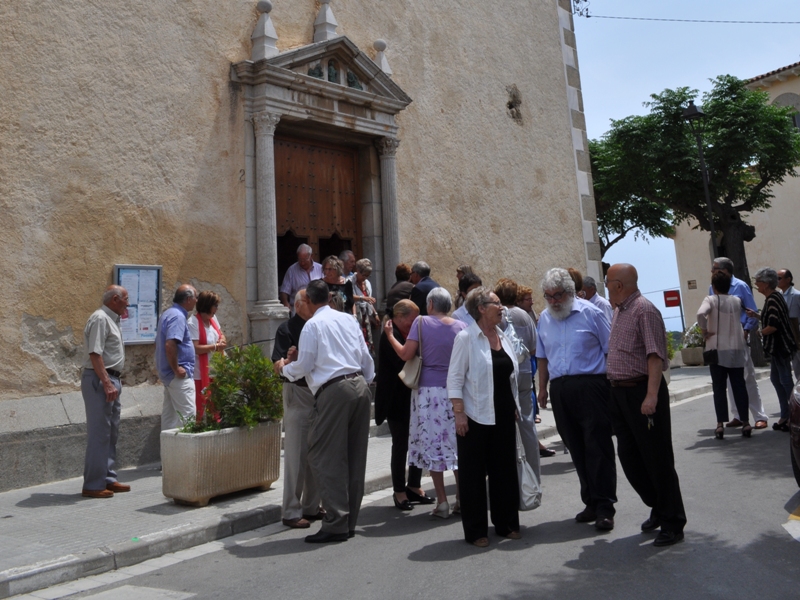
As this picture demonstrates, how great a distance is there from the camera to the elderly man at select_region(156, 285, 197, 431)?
7.25 metres

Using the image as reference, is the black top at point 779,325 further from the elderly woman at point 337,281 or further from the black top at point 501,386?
the black top at point 501,386

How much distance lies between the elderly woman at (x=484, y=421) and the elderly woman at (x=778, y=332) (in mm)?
4753

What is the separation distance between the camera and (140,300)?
834 centimetres

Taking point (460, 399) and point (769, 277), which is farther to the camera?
point (769, 277)

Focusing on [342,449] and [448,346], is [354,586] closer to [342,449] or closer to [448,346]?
[342,449]

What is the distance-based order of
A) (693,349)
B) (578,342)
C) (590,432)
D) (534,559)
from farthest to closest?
(693,349)
(578,342)
(590,432)
(534,559)

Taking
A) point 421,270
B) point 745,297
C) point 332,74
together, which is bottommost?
point 745,297

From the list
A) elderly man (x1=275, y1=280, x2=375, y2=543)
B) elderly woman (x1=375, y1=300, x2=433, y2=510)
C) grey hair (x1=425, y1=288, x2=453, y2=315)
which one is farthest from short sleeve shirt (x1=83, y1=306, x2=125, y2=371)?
grey hair (x1=425, y1=288, x2=453, y2=315)

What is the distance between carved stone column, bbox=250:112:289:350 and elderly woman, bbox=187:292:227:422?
1.28m

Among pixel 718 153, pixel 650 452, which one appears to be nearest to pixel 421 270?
pixel 650 452

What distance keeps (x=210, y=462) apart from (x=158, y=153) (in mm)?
4006

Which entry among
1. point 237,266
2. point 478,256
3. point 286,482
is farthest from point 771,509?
point 478,256

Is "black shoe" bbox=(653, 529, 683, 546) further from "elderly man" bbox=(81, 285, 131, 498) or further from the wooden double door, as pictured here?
the wooden double door

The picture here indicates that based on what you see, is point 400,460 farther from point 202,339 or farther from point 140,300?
point 140,300
